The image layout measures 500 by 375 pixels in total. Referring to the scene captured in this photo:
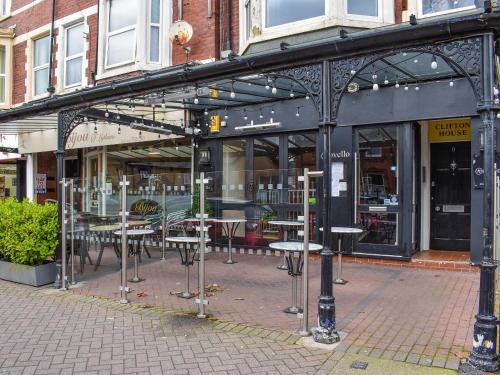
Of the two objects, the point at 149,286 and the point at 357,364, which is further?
the point at 149,286

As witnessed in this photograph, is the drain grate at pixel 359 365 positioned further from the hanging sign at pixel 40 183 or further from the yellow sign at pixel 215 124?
the hanging sign at pixel 40 183

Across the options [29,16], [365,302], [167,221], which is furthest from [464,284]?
[29,16]

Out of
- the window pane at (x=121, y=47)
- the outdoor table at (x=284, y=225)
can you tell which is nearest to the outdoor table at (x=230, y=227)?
the outdoor table at (x=284, y=225)

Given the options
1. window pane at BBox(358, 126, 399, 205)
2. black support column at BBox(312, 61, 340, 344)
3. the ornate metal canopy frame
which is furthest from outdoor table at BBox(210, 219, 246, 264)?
the ornate metal canopy frame

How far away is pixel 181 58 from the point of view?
1123 cm

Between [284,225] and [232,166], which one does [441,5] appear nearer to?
[284,225]

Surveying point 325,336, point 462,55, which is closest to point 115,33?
point 462,55

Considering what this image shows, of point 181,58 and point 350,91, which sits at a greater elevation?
point 181,58

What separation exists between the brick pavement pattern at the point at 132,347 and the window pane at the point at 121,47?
754cm

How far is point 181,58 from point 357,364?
901cm

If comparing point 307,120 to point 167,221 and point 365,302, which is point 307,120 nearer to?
point 167,221

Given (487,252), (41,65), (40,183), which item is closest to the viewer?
(487,252)

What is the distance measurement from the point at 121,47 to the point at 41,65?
492 centimetres

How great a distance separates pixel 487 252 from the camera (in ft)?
13.4
